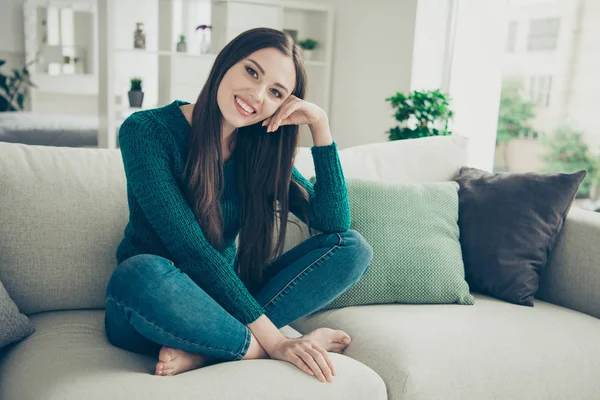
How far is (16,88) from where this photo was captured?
5516 millimetres

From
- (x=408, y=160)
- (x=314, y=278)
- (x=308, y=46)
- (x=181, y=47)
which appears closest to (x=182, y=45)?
(x=181, y=47)

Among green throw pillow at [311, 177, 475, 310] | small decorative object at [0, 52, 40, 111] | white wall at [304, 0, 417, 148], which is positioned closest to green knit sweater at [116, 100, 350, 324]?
green throw pillow at [311, 177, 475, 310]

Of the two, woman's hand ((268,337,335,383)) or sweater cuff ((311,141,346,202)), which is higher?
sweater cuff ((311,141,346,202))

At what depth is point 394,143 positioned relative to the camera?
2281 mm

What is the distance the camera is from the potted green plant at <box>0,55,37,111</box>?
215 inches

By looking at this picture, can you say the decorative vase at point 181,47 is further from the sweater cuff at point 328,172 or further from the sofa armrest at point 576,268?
the sofa armrest at point 576,268

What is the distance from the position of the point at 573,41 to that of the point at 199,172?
254cm

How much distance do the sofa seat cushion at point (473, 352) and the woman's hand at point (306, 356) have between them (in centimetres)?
20

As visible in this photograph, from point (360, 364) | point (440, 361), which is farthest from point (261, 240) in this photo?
point (440, 361)

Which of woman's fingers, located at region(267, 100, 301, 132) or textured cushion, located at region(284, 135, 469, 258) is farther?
textured cushion, located at region(284, 135, 469, 258)

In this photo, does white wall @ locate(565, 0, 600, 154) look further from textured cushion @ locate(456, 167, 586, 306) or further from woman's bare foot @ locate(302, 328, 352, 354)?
woman's bare foot @ locate(302, 328, 352, 354)

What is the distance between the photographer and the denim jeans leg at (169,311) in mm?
1283

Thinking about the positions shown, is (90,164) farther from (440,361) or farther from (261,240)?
(440,361)

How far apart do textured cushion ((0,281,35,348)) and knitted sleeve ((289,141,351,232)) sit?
2.40ft
